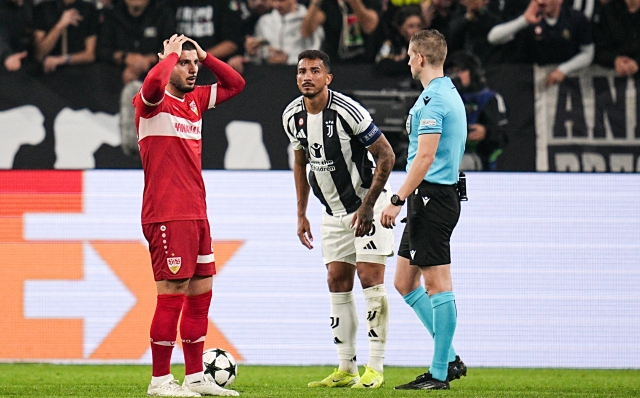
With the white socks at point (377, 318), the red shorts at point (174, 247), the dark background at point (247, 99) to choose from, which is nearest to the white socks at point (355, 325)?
the white socks at point (377, 318)

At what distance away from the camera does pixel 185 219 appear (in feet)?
18.0

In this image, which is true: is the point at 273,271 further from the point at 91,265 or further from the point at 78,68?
the point at 78,68

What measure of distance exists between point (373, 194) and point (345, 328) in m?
1.00

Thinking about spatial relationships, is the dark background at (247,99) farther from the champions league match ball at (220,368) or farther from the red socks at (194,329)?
the red socks at (194,329)

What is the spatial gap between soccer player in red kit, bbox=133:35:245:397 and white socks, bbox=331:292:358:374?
112cm

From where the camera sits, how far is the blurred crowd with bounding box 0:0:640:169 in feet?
34.4

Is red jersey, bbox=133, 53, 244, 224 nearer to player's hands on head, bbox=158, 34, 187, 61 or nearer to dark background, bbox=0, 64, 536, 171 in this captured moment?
player's hands on head, bbox=158, 34, 187, 61

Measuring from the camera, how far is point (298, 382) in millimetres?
6836

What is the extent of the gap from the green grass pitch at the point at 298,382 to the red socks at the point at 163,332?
28 centimetres

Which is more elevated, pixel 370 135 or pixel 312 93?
pixel 312 93

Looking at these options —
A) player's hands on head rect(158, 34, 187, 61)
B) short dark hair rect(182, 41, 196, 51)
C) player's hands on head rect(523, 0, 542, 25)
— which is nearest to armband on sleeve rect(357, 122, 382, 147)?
short dark hair rect(182, 41, 196, 51)

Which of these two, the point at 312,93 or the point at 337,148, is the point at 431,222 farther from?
the point at 312,93

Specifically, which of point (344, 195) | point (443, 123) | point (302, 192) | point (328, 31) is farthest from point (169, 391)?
point (328, 31)

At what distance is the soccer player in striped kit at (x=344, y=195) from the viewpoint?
6.28m
